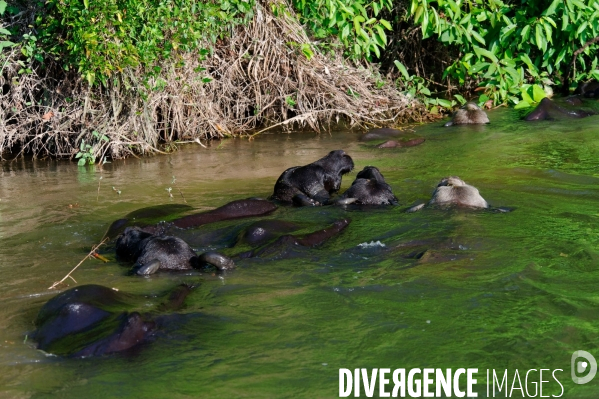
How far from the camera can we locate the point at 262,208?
273 inches

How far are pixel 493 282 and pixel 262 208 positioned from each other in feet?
8.13

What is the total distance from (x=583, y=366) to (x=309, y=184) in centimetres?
394

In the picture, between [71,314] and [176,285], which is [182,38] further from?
[71,314]

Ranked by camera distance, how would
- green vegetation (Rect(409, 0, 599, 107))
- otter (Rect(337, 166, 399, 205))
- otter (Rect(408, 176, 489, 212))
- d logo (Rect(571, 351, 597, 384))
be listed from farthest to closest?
green vegetation (Rect(409, 0, 599, 107)) → otter (Rect(337, 166, 399, 205)) → otter (Rect(408, 176, 489, 212)) → d logo (Rect(571, 351, 597, 384))

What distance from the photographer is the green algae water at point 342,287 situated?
3961mm

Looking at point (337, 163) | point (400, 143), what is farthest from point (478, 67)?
point (337, 163)

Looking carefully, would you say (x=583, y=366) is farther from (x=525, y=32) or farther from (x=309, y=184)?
(x=525, y=32)

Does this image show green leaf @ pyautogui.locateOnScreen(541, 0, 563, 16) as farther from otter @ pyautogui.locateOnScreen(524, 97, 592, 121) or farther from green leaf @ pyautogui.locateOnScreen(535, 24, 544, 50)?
otter @ pyautogui.locateOnScreen(524, 97, 592, 121)

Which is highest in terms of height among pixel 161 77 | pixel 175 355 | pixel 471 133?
pixel 161 77

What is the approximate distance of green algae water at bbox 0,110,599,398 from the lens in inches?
156

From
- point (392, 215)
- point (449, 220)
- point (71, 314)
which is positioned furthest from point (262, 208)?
point (71, 314)

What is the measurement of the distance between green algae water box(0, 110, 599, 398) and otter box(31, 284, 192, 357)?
0.07m

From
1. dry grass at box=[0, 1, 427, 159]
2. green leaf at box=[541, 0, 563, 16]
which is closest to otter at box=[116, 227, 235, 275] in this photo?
dry grass at box=[0, 1, 427, 159]

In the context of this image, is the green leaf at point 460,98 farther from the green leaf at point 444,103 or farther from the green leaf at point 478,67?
the green leaf at point 478,67
